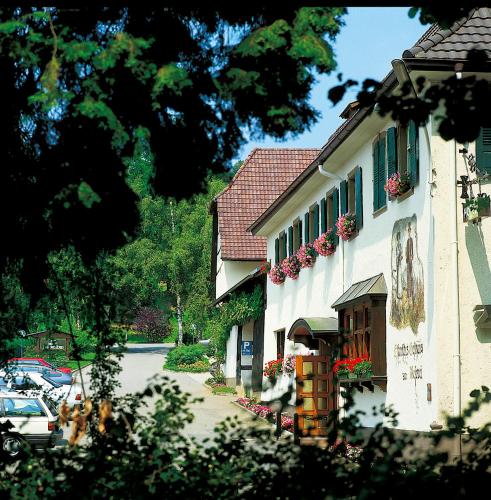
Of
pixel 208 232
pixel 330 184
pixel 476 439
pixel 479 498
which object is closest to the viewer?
pixel 479 498

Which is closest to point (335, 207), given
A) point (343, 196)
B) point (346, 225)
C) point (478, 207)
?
point (343, 196)

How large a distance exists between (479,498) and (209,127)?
243cm

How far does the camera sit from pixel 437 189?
56.1ft

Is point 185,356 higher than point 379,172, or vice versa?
point 185,356

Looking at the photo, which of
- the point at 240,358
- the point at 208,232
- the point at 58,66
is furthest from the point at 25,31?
the point at 208,232

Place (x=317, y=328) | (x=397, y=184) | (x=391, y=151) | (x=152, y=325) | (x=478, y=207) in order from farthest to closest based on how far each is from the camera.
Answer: (x=152, y=325), (x=317, y=328), (x=391, y=151), (x=397, y=184), (x=478, y=207)

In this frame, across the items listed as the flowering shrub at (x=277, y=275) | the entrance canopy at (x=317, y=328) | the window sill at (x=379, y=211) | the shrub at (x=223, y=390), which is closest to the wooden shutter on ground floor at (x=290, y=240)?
the flowering shrub at (x=277, y=275)

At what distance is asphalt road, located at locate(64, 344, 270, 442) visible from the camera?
25.0m

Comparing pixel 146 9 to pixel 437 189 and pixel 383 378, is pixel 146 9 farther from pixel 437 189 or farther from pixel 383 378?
pixel 383 378

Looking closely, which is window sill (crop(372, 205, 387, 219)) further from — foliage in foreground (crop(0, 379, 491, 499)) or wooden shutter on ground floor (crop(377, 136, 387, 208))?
foliage in foreground (crop(0, 379, 491, 499))

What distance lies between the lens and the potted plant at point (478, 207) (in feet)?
53.7

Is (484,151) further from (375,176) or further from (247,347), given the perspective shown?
(247,347)

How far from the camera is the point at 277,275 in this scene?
107 ft

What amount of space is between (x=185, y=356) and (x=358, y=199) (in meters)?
37.9
